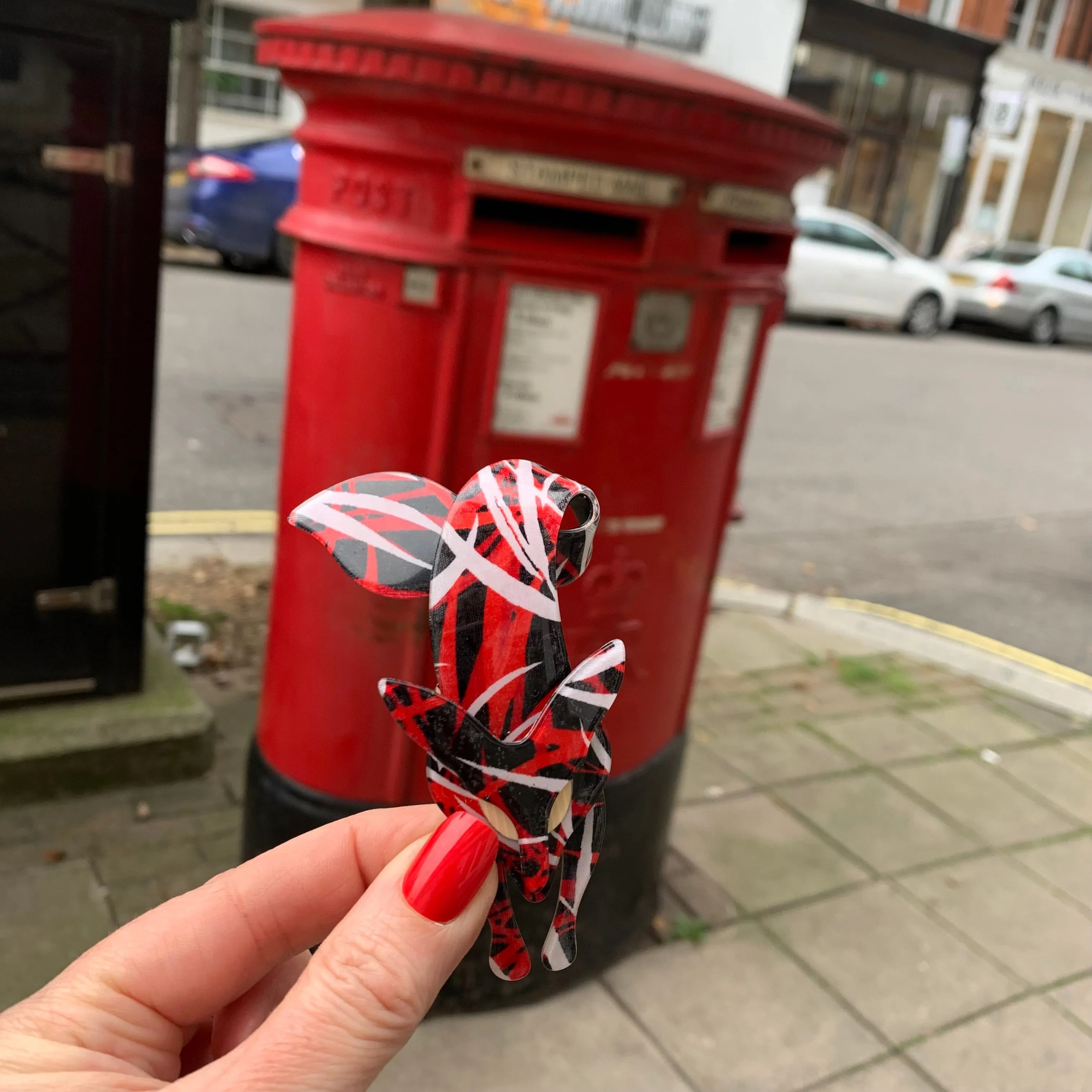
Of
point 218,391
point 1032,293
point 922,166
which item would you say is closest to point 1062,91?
point 922,166

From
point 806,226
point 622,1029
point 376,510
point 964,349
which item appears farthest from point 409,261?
point 964,349

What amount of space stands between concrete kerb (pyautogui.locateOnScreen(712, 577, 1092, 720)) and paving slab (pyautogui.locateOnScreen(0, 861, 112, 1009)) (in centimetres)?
272

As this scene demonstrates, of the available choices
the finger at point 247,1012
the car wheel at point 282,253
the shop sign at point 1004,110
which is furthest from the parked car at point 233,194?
the shop sign at point 1004,110

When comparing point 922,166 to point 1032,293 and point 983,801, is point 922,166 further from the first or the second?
point 983,801

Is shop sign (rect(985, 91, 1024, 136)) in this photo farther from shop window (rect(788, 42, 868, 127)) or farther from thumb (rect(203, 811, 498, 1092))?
thumb (rect(203, 811, 498, 1092))

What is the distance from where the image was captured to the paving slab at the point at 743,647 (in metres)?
4.41

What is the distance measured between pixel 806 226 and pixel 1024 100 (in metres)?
12.3

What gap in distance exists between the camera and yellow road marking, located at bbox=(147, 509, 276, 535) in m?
4.94

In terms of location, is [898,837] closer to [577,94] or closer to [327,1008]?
[577,94]

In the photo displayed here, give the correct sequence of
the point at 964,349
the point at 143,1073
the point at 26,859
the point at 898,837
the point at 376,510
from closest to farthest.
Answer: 1. the point at 376,510
2. the point at 143,1073
3. the point at 26,859
4. the point at 898,837
5. the point at 964,349

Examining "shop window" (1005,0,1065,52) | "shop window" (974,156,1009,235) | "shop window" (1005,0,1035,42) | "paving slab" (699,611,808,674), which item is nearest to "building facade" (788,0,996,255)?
"shop window" (974,156,1009,235)

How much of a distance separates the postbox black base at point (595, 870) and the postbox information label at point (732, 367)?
760mm

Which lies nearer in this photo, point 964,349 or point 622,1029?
point 622,1029

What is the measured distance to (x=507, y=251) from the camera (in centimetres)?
185
